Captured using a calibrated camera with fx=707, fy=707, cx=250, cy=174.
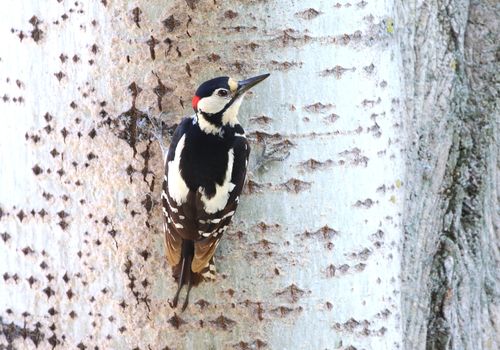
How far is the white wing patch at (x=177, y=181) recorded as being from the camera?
5.00 feet

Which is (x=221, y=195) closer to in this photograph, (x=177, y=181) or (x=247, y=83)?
(x=177, y=181)

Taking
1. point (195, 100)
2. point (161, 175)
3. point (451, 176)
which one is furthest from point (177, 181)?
point (451, 176)

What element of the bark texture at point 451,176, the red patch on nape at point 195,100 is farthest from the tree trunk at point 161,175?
the bark texture at point 451,176

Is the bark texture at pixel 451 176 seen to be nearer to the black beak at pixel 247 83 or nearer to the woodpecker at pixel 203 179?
the woodpecker at pixel 203 179

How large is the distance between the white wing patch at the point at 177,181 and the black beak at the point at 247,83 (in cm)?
19

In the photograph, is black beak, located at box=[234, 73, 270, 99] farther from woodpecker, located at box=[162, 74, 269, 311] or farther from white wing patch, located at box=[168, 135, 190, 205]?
white wing patch, located at box=[168, 135, 190, 205]

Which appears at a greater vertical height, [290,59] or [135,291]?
[290,59]

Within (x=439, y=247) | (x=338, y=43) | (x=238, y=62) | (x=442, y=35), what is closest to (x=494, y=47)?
(x=442, y=35)

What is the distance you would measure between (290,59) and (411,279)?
0.89 metres

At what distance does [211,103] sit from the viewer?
1.59m

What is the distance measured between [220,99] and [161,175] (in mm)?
225

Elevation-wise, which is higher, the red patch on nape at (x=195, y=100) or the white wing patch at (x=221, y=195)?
the red patch on nape at (x=195, y=100)

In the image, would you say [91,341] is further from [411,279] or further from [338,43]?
[411,279]

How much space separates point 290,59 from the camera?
1467 mm
